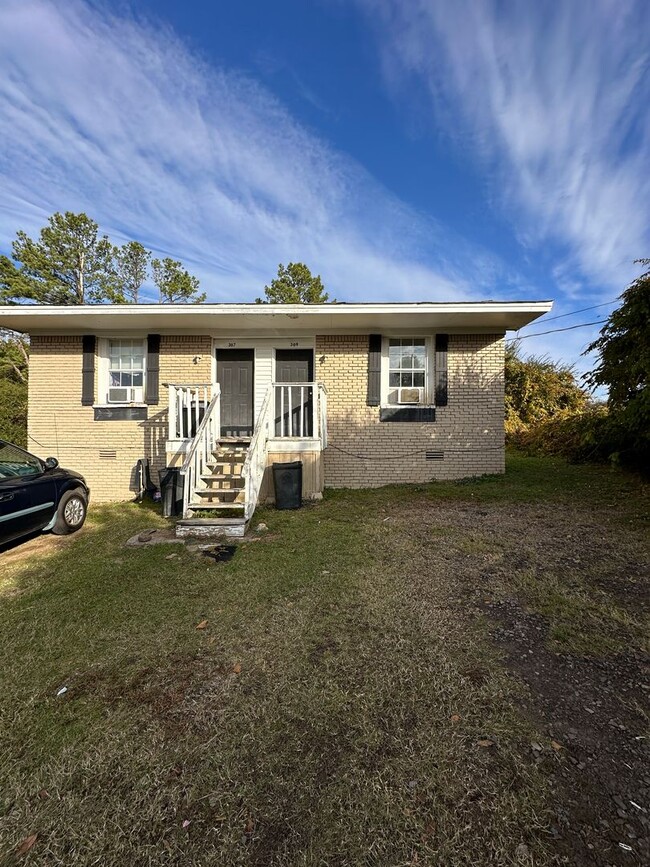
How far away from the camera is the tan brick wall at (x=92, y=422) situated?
26.5 feet

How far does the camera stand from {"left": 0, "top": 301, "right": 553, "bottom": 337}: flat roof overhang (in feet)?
22.7

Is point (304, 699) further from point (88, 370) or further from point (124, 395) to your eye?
point (88, 370)

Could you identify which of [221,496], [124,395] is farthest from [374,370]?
[124,395]

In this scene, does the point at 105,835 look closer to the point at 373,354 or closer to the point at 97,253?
the point at 373,354

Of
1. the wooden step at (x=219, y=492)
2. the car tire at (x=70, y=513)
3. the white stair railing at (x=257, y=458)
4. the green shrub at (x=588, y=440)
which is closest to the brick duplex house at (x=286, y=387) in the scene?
the white stair railing at (x=257, y=458)

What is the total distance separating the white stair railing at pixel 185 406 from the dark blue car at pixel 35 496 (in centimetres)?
180

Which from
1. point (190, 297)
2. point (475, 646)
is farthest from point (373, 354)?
point (190, 297)

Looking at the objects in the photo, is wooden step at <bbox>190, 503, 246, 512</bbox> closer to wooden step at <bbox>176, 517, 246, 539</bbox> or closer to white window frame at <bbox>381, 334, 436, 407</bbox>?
wooden step at <bbox>176, 517, 246, 539</bbox>

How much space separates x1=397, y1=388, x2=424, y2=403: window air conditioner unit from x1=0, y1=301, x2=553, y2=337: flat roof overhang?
4.11ft

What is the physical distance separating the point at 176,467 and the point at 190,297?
61.2 ft

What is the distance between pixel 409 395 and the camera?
26.4 ft

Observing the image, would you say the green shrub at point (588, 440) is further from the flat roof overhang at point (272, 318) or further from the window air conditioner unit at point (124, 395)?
the window air conditioner unit at point (124, 395)

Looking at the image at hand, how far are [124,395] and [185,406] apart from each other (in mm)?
1829

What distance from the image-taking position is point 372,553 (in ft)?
13.9
